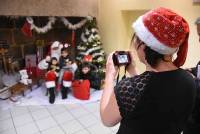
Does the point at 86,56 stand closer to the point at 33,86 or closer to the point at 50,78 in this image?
the point at 50,78

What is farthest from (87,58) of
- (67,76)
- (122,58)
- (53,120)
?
(122,58)

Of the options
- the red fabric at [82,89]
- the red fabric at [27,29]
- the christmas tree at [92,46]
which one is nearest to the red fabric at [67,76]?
the red fabric at [82,89]

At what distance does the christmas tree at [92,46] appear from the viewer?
12.8ft

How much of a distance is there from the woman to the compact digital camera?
17 cm

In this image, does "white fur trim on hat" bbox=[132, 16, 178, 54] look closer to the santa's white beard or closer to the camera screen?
the camera screen

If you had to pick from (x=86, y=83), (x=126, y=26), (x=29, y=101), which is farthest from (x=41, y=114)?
(x=126, y=26)

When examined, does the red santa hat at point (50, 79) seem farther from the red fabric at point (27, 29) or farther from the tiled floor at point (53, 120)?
the red fabric at point (27, 29)

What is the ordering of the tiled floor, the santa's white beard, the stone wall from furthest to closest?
1. the santa's white beard
2. the stone wall
3. the tiled floor

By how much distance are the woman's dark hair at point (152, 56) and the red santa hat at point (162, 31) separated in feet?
0.05

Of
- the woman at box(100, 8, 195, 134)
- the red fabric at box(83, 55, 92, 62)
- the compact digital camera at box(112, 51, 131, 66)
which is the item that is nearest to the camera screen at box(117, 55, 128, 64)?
the compact digital camera at box(112, 51, 131, 66)

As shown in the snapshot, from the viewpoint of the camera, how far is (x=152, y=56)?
813mm

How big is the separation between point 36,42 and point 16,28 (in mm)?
403

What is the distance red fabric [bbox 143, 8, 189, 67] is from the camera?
2.58 feet

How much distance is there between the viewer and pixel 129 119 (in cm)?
85
